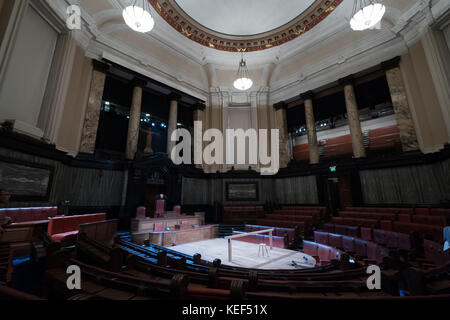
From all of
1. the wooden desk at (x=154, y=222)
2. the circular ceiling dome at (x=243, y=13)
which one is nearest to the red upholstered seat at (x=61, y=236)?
the wooden desk at (x=154, y=222)

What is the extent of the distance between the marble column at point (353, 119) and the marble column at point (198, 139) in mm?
8621

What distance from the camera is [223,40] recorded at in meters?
11.8

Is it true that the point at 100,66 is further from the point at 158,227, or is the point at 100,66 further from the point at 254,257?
the point at 254,257

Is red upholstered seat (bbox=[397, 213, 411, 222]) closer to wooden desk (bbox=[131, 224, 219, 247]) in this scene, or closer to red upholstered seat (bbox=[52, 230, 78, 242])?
wooden desk (bbox=[131, 224, 219, 247])

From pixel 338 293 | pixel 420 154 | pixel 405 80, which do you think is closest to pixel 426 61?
pixel 405 80

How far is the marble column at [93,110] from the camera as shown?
8102 mm

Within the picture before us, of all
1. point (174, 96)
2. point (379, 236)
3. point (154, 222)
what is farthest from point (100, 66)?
point (379, 236)

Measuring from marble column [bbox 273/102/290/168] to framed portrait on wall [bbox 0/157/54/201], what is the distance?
11.2 m

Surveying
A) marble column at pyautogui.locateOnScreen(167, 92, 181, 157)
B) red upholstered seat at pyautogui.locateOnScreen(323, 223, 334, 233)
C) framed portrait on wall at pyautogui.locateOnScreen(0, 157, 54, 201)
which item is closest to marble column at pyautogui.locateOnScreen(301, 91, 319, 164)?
red upholstered seat at pyautogui.locateOnScreen(323, 223, 334, 233)

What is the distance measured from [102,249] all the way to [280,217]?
24.7 ft

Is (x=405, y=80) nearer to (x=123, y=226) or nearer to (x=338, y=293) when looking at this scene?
(x=338, y=293)

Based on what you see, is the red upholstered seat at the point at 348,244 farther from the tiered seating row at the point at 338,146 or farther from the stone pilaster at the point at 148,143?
the tiered seating row at the point at 338,146

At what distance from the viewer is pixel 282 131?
12656 millimetres

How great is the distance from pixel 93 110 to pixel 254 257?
894 cm
